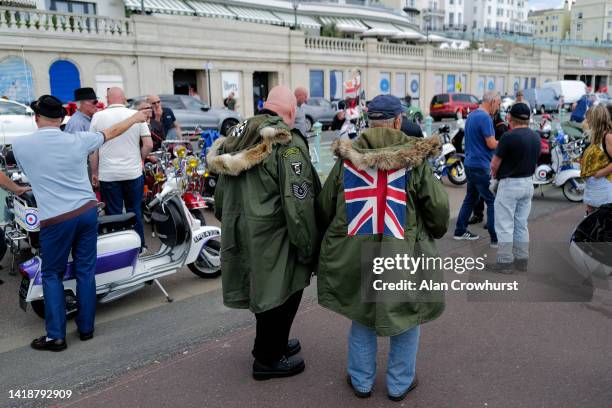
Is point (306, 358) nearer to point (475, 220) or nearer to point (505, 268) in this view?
point (505, 268)

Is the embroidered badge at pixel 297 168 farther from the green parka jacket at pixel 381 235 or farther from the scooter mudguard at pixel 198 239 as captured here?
the scooter mudguard at pixel 198 239

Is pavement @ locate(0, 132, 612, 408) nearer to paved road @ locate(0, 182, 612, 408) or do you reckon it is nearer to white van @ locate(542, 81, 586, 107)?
paved road @ locate(0, 182, 612, 408)

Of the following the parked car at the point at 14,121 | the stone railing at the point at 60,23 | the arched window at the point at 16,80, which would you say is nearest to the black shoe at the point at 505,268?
the parked car at the point at 14,121

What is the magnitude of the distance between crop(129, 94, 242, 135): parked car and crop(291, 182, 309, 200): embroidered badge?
1541 cm

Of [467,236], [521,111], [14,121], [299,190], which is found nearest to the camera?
[299,190]

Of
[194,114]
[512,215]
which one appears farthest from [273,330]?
[194,114]

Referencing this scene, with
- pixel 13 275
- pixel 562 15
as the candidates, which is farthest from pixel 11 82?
pixel 562 15

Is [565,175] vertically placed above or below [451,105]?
below

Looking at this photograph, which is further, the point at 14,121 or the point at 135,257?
the point at 14,121

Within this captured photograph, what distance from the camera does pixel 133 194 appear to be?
19.3 feet

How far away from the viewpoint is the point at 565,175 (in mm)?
9406

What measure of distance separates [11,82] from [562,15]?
140257mm

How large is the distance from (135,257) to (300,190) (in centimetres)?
238

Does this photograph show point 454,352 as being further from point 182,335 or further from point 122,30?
point 122,30
